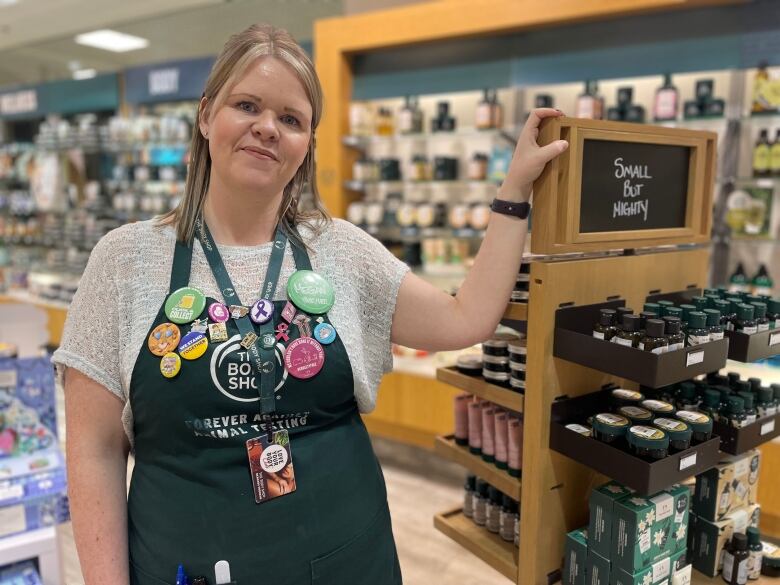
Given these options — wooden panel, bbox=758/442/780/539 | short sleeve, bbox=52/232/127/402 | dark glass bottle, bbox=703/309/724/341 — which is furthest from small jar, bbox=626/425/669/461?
wooden panel, bbox=758/442/780/539

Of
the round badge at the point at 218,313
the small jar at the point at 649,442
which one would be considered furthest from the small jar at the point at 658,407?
the round badge at the point at 218,313

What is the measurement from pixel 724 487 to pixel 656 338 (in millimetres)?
568

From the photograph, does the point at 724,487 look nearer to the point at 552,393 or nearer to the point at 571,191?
the point at 552,393

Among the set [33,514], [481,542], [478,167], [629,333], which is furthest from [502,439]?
[478,167]

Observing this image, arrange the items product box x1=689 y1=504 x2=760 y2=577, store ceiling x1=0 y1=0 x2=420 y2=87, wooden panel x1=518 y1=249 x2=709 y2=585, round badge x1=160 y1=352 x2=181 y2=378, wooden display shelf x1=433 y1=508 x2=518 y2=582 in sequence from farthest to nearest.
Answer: store ceiling x1=0 y1=0 x2=420 y2=87, wooden display shelf x1=433 y1=508 x2=518 y2=582, product box x1=689 y1=504 x2=760 y2=577, wooden panel x1=518 y1=249 x2=709 y2=585, round badge x1=160 y1=352 x2=181 y2=378

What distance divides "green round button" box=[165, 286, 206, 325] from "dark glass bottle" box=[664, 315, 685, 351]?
955 millimetres

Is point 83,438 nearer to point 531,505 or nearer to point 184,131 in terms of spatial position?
point 531,505

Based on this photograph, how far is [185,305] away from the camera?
1317 mm

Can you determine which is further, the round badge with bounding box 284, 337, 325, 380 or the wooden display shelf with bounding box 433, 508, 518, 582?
the wooden display shelf with bounding box 433, 508, 518, 582

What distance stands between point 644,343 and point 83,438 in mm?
1178

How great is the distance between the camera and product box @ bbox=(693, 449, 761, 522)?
159 cm

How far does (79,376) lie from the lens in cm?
132

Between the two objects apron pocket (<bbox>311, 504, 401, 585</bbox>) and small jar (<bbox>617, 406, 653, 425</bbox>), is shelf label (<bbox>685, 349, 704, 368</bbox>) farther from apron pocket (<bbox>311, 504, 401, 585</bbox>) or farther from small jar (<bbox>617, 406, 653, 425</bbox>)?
apron pocket (<bbox>311, 504, 401, 585</bbox>)

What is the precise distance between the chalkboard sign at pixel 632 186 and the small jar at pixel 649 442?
1.55ft
